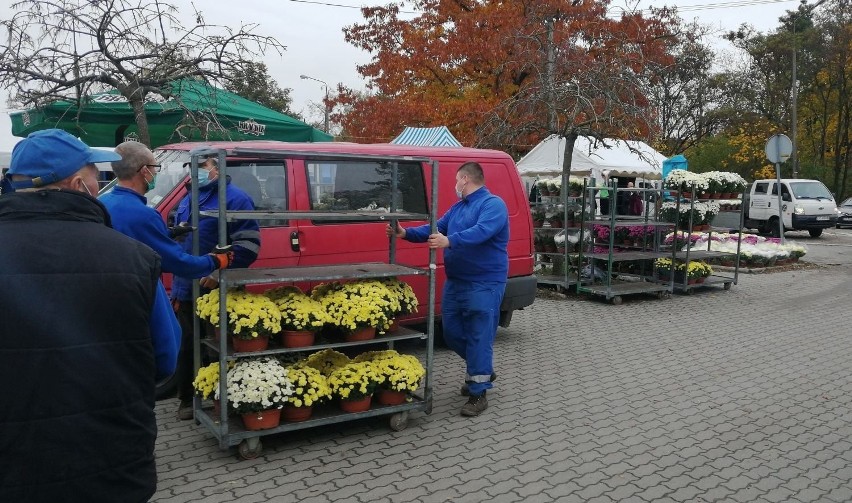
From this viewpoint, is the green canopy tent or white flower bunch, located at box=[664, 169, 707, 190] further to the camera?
white flower bunch, located at box=[664, 169, 707, 190]

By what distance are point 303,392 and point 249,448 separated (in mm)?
487

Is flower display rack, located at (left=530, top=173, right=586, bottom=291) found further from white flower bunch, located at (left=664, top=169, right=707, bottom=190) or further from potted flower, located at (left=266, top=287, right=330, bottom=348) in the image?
potted flower, located at (left=266, top=287, right=330, bottom=348)

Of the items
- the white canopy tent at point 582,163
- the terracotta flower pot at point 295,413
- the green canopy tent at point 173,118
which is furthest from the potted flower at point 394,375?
the white canopy tent at point 582,163

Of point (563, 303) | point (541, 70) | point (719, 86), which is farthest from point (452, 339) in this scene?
point (719, 86)

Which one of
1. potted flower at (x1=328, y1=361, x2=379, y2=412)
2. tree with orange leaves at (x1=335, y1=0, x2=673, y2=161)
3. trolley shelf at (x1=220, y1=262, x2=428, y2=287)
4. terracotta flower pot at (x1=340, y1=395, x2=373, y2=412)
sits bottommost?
terracotta flower pot at (x1=340, y1=395, x2=373, y2=412)

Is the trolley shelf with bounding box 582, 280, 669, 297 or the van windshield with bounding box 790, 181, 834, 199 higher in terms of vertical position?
the van windshield with bounding box 790, 181, 834, 199

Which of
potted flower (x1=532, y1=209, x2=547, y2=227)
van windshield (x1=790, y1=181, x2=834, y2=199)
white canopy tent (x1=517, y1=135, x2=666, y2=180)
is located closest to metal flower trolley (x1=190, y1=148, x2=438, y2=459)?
potted flower (x1=532, y1=209, x2=547, y2=227)

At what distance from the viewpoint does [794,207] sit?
78.1 ft

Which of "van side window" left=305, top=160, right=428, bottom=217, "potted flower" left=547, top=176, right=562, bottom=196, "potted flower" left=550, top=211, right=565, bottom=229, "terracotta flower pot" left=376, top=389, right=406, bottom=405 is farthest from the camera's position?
"potted flower" left=547, top=176, right=562, bottom=196

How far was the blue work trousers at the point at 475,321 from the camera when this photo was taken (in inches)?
207

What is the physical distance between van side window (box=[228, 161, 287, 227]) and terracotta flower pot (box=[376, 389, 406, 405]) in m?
1.82

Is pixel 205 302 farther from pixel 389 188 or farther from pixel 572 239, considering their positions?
pixel 572 239

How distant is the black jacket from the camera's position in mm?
1827

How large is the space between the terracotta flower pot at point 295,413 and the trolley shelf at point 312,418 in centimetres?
5
